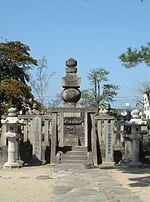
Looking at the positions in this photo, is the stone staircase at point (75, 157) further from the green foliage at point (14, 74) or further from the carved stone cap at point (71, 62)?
the green foliage at point (14, 74)

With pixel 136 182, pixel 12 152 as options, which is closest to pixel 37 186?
pixel 136 182

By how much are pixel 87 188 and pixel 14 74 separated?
Result: 876 inches

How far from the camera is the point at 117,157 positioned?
12.9 metres

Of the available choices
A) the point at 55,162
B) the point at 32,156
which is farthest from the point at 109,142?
the point at 32,156

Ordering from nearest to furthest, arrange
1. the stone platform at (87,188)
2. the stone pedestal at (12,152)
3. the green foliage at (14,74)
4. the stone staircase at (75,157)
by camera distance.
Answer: the stone platform at (87,188), the stone pedestal at (12,152), the stone staircase at (75,157), the green foliage at (14,74)

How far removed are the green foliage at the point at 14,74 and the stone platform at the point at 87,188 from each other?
54.5 feet

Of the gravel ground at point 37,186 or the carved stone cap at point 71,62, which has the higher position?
the carved stone cap at point 71,62

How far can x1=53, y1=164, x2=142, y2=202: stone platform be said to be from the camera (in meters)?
5.98

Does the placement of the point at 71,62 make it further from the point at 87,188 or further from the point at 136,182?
the point at 87,188

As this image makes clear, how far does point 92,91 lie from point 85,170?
22874 millimetres

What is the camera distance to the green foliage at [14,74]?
25575 mm

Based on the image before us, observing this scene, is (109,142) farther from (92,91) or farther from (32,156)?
(92,91)

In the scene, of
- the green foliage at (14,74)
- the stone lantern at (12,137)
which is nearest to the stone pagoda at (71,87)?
the stone lantern at (12,137)

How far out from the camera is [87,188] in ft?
23.1
